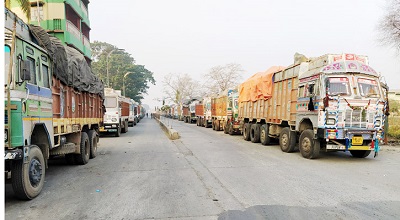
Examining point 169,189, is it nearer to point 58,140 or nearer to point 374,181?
point 58,140

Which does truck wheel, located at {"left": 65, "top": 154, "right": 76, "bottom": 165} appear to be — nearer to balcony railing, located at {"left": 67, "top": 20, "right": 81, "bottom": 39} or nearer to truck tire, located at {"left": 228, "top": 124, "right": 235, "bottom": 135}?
truck tire, located at {"left": 228, "top": 124, "right": 235, "bottom": 135}

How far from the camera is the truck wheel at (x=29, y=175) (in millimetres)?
5195

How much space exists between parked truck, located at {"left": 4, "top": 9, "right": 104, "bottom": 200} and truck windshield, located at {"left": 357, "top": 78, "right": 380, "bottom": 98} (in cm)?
871

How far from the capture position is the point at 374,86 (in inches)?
392

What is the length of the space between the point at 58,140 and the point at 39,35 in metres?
2.45

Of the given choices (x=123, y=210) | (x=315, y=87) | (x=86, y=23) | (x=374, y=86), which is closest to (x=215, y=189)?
(x=123, y=210)

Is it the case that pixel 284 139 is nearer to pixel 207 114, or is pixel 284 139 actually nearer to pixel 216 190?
pixel 216 190

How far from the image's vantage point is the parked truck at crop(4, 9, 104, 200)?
5055 mm

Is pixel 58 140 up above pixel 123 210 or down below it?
above

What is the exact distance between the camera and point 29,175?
547cm

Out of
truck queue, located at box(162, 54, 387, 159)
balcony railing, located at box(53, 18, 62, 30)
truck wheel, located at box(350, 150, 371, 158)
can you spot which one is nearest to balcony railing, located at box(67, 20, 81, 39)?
balcony railing, located at box(53, 18, 62, 30)

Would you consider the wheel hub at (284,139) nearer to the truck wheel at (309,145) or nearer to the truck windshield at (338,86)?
the truck wheel at (309,145)

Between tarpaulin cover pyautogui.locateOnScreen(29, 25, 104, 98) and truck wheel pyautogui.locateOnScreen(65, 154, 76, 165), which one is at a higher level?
tarpaulin cover pyautogui.locateOnScreen(29, 25, 104, 98)

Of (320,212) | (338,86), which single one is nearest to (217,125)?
(338,86)
